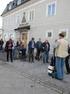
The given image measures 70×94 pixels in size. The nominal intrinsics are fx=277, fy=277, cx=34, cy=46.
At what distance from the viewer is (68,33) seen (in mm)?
23125

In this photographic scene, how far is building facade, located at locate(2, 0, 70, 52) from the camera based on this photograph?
24344mm

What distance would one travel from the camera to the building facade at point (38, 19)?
24.3m

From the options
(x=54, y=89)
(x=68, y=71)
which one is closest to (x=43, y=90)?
(x=54, y=89)

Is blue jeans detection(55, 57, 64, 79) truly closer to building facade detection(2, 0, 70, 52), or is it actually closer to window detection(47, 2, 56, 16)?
building facade detection(2, 0, 70, 52)

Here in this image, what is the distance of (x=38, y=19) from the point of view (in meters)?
29.6

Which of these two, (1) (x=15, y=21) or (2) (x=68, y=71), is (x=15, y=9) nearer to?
(1) (x=15, y=21)

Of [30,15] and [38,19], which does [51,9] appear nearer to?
[38,19]

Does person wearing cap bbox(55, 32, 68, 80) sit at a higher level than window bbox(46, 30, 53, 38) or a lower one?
lower

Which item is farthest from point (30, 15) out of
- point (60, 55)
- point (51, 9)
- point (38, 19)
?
point (60, 55)

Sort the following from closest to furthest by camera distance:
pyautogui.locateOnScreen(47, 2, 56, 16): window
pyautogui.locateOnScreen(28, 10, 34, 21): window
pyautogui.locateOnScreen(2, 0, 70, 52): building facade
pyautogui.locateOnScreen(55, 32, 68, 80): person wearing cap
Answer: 1. pyautogui.locateOnScreen(55, 32, 68, 80): person wearing cap
2. pyautogui.locateOnScreen(2, 0, 70, 52): building facade
3. pyautogui.locateOnScreen(47, 2, 56, 16): window
4. pyautogui.locateOnScreen(28, 10, 34, 21): window

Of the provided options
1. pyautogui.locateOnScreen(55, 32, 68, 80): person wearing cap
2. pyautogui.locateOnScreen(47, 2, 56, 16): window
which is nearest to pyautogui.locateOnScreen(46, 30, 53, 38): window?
pyautogui.locateOnScreen(47, 2, 56, 16): window

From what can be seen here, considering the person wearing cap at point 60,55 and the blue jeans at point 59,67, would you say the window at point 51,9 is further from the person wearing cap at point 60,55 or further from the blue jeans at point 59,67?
the blue jeans at point 59,67

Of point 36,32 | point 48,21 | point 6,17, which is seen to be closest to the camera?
point 48,21

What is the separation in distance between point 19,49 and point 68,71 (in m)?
8.42
